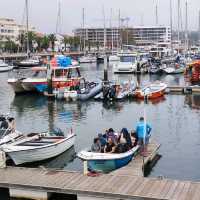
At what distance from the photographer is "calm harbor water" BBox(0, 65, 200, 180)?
23.8m

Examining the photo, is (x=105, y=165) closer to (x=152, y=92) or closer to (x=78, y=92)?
(x=78, y=92)

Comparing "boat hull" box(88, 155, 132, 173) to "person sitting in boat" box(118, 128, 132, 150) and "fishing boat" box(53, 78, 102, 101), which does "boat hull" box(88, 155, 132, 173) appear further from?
"fishing boat" box(53, 78, 102, 101)

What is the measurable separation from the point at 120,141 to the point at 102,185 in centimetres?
482

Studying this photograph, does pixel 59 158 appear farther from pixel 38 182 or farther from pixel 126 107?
pixel 126 107

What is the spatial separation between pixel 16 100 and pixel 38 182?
34168mm

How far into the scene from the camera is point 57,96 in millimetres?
48625

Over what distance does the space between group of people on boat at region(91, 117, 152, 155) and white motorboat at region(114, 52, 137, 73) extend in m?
59.5

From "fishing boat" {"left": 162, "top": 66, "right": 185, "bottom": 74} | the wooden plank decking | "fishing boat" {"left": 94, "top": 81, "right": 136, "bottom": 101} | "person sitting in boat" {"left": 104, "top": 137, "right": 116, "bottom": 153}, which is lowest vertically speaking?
the wooden plank decking

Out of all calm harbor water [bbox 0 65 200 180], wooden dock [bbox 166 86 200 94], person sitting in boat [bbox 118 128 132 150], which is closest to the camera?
person sitting in boat [bbox 118 128 132 150]

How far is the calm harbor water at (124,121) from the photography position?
78.1 feet

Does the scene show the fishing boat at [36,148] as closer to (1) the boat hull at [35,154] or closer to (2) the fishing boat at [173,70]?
(1) the boat hull at [35,154]

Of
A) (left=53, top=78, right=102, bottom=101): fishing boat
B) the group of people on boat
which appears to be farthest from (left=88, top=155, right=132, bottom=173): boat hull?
(left=53, top=78, right=102, bottom=101): fishing boat

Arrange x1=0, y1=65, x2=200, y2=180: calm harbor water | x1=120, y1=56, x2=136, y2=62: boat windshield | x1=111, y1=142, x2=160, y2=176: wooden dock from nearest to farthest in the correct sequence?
x1=111, y1=142, x2=160, y2=176: wooden dock, x1=0, y1=65, x2=200, y2=180: calm harbor water, x1=120, y1=56, x2=136, y2=62: boat windshield

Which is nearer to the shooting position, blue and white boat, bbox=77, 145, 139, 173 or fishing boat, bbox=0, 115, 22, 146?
blue and white boat, bbox=77, 145, 139, 173
